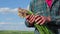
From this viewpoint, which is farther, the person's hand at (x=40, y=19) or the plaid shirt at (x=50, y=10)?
the plaid shirt at (x=50, y=10)

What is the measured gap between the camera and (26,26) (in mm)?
3320

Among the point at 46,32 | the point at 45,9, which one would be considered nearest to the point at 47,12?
the point at 45,9

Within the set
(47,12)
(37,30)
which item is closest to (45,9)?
(47,12)

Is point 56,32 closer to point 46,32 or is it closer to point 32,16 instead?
point 46,32

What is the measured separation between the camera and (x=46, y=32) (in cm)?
307

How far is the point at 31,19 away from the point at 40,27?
0.17 m

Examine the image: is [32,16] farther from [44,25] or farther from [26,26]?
[26,26]

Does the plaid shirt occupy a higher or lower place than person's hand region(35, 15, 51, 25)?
higher

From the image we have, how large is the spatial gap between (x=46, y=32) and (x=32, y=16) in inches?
10.2

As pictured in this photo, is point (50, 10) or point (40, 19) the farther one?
point (50, 10)

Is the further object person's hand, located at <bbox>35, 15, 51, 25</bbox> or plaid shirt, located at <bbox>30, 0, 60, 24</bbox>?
plaid shirt, located at <bbox>30, 0, 60, 24</bbox>

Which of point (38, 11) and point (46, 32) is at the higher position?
point (38, 11)

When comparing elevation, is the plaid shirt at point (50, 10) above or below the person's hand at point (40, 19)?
above

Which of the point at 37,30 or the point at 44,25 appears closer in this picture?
the point at 44,25
